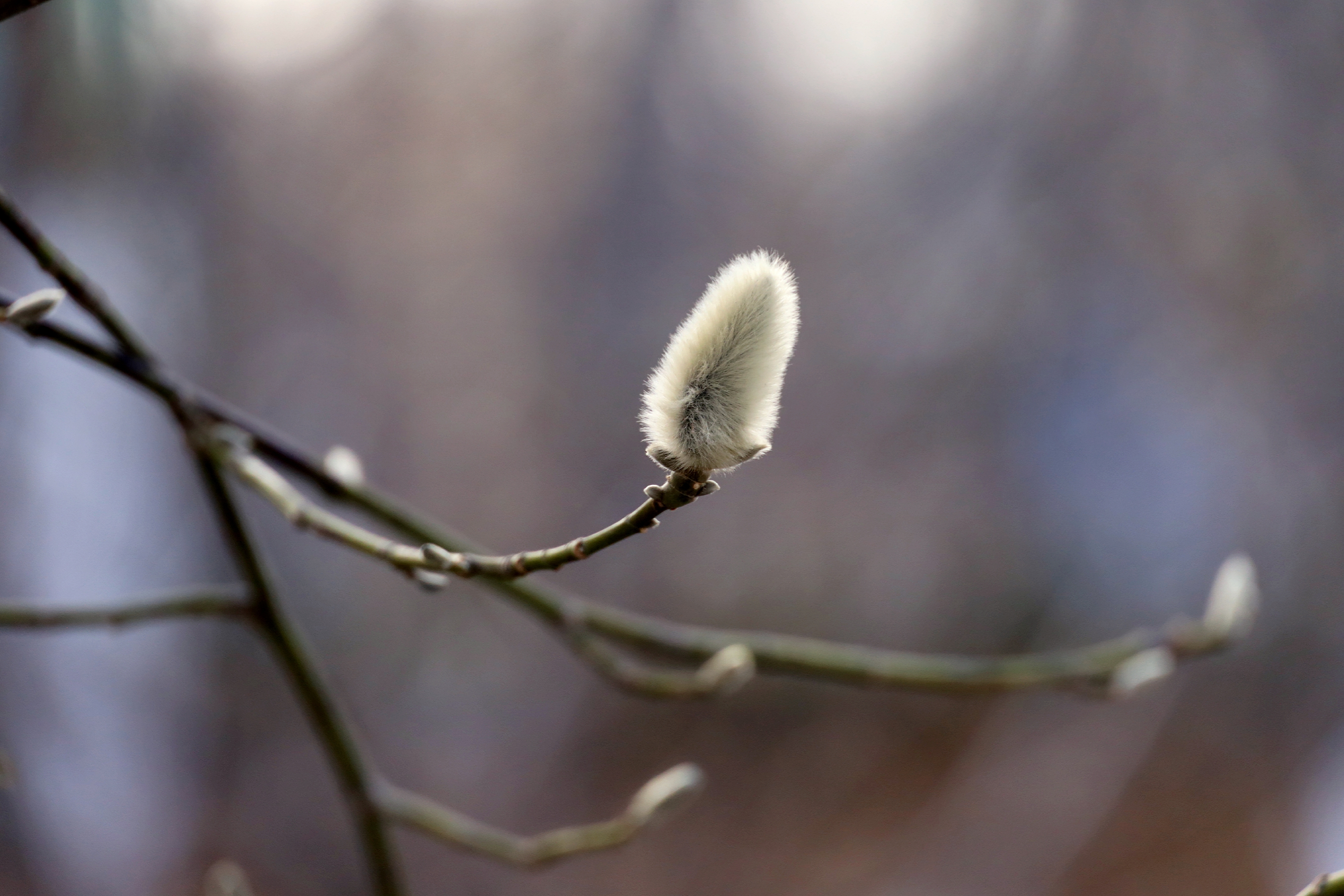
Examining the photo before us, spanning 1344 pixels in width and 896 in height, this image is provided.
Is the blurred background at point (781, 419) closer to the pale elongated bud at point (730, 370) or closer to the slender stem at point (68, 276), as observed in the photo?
the slender stem at point (68, 276)

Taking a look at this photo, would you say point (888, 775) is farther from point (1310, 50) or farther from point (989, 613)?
point (1310, 50)

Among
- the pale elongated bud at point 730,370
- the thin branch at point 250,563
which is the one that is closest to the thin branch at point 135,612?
the thin branch at point 250,563

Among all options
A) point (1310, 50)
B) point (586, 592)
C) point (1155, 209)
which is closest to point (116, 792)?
point (586, 592)

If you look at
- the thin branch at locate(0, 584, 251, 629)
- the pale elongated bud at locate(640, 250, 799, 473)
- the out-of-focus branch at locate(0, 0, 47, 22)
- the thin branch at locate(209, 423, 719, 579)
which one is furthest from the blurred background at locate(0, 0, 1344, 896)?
the pale elongated bud at locate(640, 250, 799, 473)

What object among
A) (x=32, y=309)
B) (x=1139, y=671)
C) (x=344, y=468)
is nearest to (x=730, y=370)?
(x=32, y=309)

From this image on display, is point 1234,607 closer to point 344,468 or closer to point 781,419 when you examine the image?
point 344,468
